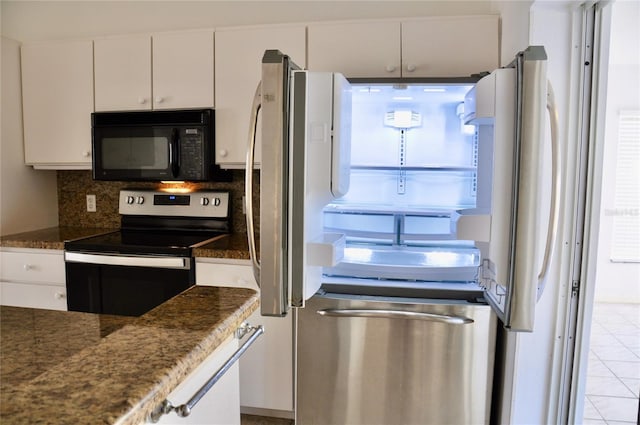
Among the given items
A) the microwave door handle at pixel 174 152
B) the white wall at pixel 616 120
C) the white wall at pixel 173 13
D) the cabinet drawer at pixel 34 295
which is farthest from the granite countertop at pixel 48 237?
the white wall at pixel 616 120

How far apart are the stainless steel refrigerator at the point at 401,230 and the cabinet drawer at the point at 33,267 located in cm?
142

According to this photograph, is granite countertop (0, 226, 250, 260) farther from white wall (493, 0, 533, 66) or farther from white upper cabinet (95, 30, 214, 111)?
white wall (493, 0, 533, 66)

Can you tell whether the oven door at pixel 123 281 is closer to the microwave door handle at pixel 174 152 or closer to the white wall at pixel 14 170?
the microwave door handle at pixel 174 152

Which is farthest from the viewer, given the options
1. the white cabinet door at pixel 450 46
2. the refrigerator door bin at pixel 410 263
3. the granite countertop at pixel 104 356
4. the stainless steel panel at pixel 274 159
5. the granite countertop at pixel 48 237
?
the granite countertop at pixel 48 237

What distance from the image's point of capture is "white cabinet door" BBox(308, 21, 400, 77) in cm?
216

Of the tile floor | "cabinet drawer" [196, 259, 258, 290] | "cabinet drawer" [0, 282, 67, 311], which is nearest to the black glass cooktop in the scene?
"cabinet drawer" [196, 259, 258, 290]

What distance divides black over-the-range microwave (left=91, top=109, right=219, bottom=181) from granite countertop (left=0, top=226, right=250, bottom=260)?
1.25ft

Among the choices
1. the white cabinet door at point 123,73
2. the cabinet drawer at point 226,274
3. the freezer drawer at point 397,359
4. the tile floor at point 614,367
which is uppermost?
the white cabinet door at point 123,73

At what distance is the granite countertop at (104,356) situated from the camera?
0.58 m

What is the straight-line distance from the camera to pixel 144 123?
8.07 feet

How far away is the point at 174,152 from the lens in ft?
7.88

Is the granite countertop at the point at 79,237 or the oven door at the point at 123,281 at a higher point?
the granite countertop at the point at 79,237

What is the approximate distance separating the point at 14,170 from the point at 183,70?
1.24 metres

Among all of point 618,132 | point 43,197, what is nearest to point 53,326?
point 43,197
